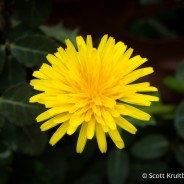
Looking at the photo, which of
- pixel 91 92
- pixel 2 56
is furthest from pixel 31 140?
pixel 91 92

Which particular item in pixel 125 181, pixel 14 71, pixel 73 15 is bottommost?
pixel 125 181

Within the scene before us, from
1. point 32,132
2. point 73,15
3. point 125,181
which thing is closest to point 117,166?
point 125,181

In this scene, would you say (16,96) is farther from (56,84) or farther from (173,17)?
(173,17)

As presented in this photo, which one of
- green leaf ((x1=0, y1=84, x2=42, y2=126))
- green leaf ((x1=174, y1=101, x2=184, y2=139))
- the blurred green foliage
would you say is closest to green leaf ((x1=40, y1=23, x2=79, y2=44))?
the blurred green foliage

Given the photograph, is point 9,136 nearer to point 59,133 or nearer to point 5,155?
point 5,155

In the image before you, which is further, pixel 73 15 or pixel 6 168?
pixel 73 15

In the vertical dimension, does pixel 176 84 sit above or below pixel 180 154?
above

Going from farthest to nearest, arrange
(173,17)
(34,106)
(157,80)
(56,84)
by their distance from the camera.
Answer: (173,17) → (157,80) → (34,106) → (56,84)
